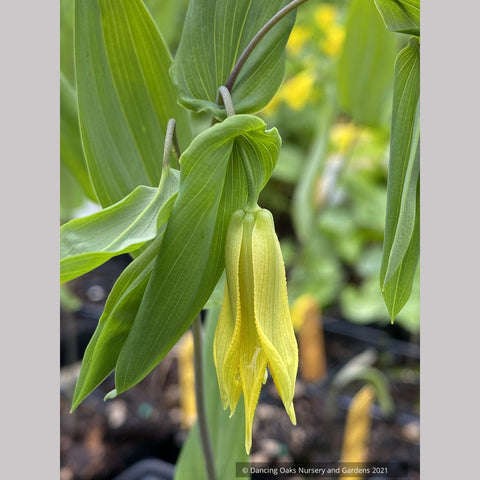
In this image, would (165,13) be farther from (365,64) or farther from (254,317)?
(254,317)

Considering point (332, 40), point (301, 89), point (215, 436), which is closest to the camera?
point (215, 436)

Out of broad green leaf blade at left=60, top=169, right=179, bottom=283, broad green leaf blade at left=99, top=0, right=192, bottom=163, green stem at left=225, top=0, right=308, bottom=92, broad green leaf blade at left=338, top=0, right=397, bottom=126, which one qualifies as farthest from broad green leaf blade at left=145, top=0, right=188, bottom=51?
broad green leaf blade at left=60, top=169, right=179, bottom=283

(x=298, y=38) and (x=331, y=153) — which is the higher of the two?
(x=298, y=38)

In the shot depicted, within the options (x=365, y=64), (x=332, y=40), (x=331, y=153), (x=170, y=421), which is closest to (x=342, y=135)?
(x=331, y=153)

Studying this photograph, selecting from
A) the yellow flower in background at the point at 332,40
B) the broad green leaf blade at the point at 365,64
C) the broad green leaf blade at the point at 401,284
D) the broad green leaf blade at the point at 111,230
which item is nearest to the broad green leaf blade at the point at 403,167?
the broad green leaf blade at the point at 401,284

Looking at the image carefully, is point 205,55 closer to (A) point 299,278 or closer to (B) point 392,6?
(B) point 392,6

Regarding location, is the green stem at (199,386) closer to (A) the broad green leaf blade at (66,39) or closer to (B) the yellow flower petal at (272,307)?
(B) the yellow flower petal at (272,307)

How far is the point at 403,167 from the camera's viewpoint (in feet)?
1.97

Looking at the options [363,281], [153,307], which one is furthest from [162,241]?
[363,281]

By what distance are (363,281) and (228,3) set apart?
1413mm

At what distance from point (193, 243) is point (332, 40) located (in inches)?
44.7

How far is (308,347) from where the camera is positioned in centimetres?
136

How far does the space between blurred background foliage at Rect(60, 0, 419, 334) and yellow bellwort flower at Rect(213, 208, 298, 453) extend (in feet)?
1.31

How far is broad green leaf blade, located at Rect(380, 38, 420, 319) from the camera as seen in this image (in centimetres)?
58
